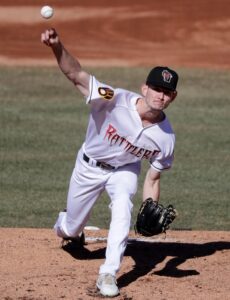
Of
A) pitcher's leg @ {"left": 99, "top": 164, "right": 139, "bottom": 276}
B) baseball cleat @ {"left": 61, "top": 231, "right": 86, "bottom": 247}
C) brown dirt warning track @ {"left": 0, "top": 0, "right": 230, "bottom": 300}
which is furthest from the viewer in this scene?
baseball cleat @ {"left": 61, "top": 231, "right": 86, "bottom": 247}

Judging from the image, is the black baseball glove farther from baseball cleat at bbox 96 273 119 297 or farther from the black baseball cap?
the black baseball cap

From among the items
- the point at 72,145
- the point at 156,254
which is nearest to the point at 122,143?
the point at 156,254

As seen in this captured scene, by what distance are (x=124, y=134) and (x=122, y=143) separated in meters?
0.08

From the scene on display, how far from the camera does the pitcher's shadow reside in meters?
8.44

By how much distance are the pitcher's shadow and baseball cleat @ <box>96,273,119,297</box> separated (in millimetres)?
570

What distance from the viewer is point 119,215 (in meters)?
7.78

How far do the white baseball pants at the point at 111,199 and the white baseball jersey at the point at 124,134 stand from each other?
144mm

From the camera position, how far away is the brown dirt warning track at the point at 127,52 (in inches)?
341

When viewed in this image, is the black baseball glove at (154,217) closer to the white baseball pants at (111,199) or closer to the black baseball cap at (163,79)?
the white baseball pants at (111,199)

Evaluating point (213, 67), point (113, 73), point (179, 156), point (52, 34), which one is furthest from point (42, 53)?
point (52, 34)

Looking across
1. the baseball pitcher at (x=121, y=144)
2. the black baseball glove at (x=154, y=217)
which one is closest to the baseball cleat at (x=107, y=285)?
the baseball pitcher at (x=121, y=144)

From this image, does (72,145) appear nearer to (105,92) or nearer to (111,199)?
(111,199)

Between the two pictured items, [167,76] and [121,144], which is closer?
[167,76]

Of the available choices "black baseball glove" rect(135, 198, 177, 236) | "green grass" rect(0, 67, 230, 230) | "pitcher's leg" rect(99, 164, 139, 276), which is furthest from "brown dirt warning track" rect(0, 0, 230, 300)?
"green grass" rect(0, 67, 230, 230)
